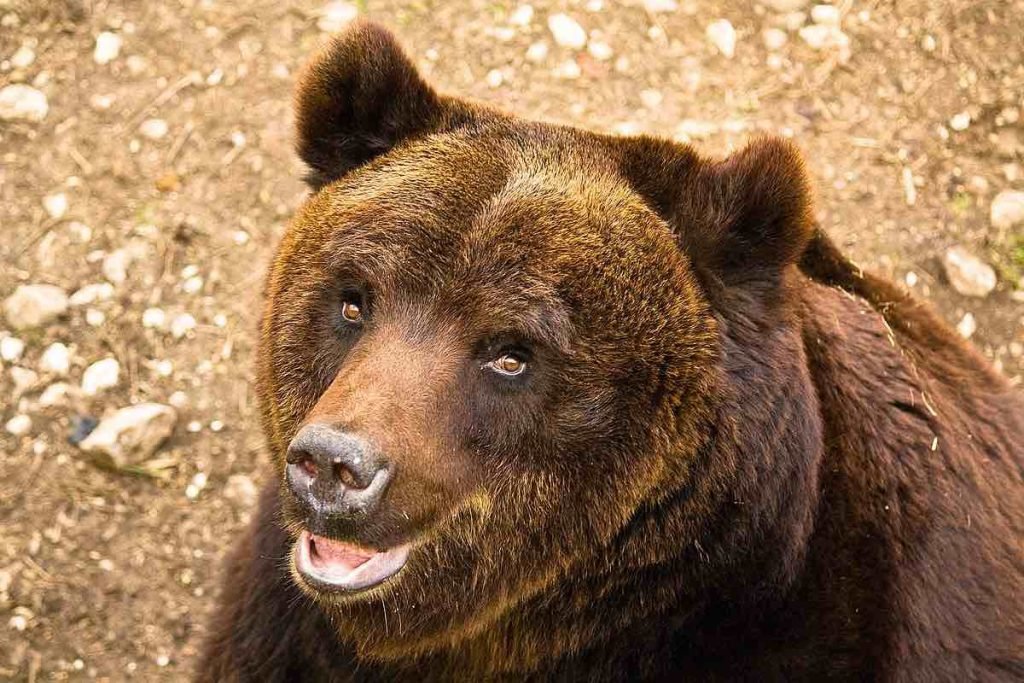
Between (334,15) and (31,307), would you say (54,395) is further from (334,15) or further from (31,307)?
(334,15)

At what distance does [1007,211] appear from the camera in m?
5.96

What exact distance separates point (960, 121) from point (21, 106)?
4446 millimetres

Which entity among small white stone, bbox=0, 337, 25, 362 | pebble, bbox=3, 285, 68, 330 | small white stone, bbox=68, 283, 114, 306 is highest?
small white stone, bbox=68, 283, 114, 306

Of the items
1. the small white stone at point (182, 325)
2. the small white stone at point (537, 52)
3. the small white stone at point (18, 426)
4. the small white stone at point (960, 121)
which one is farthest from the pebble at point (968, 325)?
the small white stone at point (18, 426)

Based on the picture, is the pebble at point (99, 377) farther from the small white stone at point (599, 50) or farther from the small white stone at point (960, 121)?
the small white stone at point (960, 121)

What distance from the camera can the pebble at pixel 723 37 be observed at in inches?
246

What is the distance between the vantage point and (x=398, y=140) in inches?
138

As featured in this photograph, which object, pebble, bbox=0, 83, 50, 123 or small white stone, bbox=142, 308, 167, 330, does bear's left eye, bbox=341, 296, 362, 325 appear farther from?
pebble, bbox=0, 83, 50, 123

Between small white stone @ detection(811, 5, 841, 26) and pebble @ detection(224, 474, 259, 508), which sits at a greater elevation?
small white stone @ detection(811, 5, 841, 26)

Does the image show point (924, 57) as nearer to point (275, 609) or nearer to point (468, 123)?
point (468, 123)

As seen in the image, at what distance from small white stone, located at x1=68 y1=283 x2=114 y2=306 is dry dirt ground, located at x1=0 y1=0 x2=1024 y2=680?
29mm

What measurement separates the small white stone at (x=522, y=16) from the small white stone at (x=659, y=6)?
1.88 feet

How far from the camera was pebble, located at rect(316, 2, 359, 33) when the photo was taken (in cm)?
615

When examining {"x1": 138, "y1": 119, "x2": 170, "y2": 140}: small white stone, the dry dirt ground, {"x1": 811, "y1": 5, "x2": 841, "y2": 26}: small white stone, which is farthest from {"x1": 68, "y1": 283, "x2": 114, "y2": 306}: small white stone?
{"x1": 811, "y1": 5, "x2": 841, "y2": 26}: small white stone
